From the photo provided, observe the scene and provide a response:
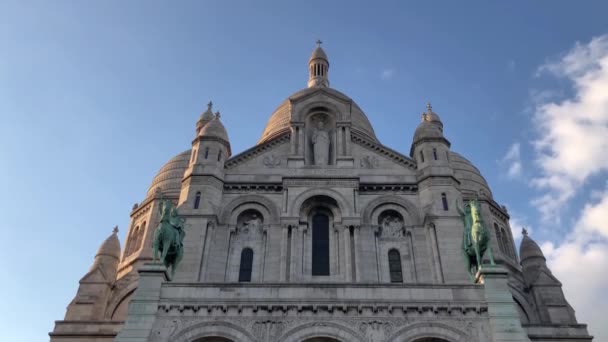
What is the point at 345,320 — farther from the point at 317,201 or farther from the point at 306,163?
the point at 306,163

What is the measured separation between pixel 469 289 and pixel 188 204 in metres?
13.3

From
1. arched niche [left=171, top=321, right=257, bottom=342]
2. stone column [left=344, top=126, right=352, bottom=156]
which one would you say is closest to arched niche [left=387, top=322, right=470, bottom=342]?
arched niche [left=171, top=321, right=257, bottom=342]

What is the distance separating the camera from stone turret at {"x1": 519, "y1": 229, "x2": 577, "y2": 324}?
31.4 meters

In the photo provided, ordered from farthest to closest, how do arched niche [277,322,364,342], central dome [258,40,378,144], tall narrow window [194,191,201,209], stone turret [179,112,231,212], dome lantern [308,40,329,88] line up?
dome lantern [308,40,329,88] → central dome [258,40,378,144] → stone turret [179,112,231,212] → tall narrow window [194,191,201,209] → arched niche [277,322,364,342]

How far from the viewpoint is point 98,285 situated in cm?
3186

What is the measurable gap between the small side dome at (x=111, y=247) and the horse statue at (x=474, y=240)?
69.7ft

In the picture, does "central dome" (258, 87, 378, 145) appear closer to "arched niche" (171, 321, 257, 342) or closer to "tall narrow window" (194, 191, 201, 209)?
"tall narrow window" (194, 191, 201, 209)

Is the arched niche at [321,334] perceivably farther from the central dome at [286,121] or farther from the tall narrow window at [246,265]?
the central dome at [286,121]

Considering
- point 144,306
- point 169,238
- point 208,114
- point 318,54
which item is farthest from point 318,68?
point 144,306

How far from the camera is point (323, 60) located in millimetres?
45875

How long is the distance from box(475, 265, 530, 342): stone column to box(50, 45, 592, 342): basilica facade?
0.14 feet

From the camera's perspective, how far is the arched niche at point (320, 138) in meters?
29.9

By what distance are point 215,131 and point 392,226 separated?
1052 centimetres

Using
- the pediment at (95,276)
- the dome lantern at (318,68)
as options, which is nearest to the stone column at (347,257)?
the pediment at (95,276)
